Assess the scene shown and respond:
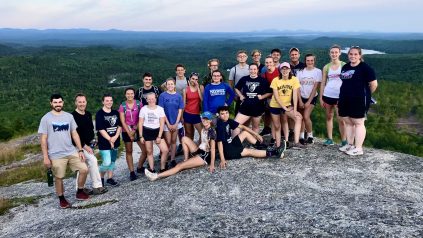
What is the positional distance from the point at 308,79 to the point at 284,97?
3.39 feet

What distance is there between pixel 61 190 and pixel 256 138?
5705 mm

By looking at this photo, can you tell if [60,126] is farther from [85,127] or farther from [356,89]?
[356,89]

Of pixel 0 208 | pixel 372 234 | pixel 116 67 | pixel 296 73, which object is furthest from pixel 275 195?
pixel 116 67

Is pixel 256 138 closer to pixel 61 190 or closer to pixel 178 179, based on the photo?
pixel 178 179

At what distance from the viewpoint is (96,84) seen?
107m

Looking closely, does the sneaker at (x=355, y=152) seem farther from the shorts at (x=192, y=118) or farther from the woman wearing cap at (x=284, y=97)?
the shorts at (x=192, y=118)

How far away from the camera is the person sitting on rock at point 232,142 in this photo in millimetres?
10133

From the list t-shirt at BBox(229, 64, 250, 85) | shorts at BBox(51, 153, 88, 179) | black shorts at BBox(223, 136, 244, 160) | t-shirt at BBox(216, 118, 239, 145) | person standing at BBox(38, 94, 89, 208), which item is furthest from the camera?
t-shirt at BBox(229, 64, 250, 85)

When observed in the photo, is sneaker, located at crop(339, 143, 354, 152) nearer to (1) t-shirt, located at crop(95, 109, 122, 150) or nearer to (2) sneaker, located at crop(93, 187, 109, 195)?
(1) t-shirt, located at crop(95, 109, 122, 150)

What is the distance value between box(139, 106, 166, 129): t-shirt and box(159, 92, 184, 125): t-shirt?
1.14ft

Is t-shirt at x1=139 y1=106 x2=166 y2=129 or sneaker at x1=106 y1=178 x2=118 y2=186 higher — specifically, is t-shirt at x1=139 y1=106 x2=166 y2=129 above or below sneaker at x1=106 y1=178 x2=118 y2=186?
above

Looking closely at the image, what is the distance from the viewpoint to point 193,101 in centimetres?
1111

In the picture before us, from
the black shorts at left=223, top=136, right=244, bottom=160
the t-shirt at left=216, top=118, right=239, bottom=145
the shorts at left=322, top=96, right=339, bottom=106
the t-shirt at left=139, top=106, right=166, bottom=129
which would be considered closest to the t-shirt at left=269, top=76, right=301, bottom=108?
the shorts at left=322, top=96, right=339, bottom=106

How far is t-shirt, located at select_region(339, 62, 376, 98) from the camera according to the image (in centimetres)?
970
